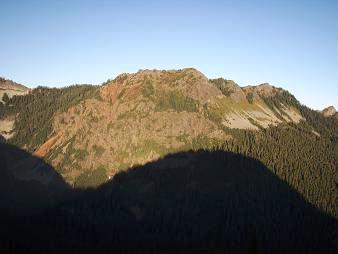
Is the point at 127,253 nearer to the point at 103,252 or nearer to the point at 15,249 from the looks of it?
the point at 103,252

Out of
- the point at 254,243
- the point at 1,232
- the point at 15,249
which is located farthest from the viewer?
the point at 1,232

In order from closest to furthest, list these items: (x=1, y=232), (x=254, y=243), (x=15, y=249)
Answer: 1. (x=254, y=243)
2. (x=15, y=249)
3. (x=1, y=232)

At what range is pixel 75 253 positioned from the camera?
634 feet

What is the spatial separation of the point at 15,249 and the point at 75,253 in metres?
24.3

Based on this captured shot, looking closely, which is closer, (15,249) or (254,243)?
(254,243)

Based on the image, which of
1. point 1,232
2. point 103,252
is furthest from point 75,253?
point 1,232

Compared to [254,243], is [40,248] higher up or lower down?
lower down

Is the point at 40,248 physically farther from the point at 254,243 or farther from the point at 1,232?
the point at 254,243

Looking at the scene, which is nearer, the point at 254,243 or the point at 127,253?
the point at 254,243

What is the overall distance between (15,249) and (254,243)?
16309 cm

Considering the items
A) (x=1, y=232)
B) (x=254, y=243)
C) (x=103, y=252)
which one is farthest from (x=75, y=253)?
(x=254, y=243)

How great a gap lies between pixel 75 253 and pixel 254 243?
543ft

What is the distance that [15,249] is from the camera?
183500 mm

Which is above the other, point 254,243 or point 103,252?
point 254,243
